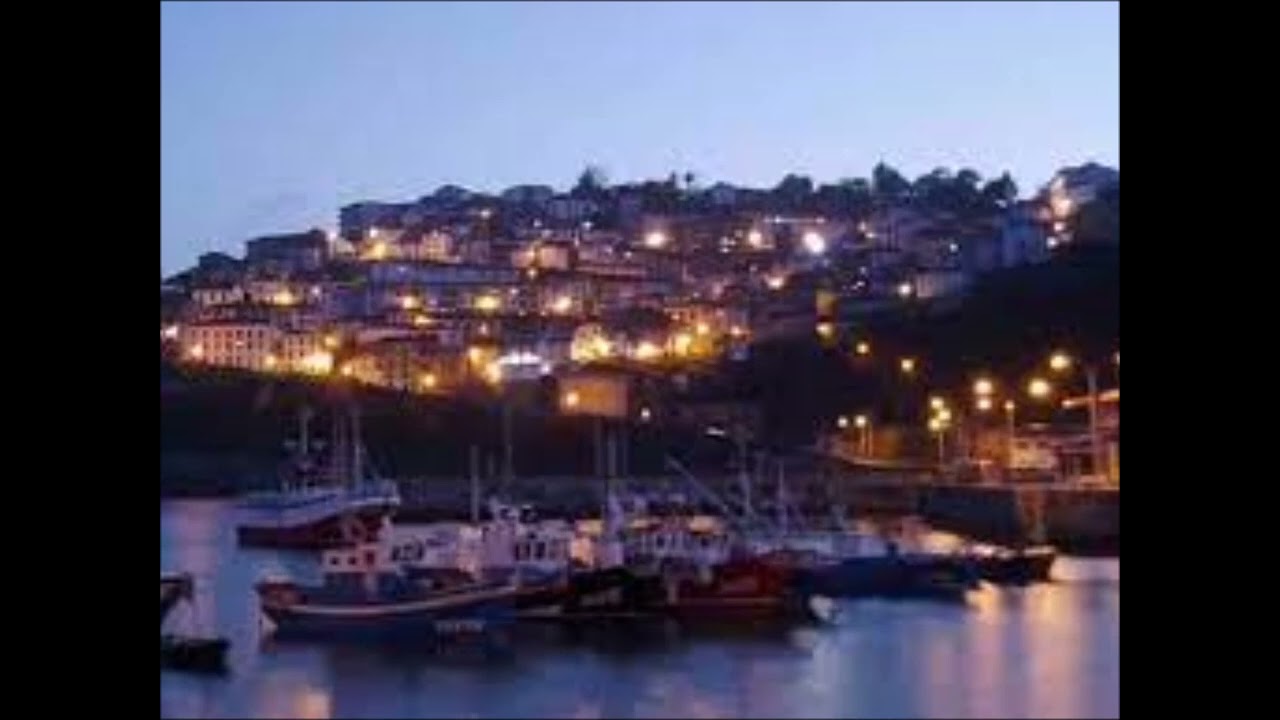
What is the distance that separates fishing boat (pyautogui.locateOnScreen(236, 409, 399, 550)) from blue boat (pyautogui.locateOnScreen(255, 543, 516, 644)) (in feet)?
4.12

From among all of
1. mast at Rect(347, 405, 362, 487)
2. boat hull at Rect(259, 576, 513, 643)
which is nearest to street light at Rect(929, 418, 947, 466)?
boat hull at Rect(259, 576, 513, 643)

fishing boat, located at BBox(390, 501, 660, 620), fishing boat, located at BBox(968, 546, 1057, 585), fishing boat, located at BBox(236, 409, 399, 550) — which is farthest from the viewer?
fishing boat, located at BBox(968, 546, 1057, 585)

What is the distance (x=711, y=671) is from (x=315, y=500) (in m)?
3.68

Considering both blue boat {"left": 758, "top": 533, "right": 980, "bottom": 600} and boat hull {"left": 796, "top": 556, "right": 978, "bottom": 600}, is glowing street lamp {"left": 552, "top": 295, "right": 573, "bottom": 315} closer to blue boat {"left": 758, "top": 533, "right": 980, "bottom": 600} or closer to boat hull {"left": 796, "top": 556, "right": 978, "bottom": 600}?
blue boat {"left": 758, "top": 533, "right": 980, "bottom": 600}

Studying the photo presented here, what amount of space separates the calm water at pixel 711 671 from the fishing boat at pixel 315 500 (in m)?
0.42

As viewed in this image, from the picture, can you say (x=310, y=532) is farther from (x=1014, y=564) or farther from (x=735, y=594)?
(x=1014, y=564)

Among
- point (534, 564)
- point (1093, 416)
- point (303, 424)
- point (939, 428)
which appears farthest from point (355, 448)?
point (1093, 416)

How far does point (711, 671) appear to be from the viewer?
13.4 meters

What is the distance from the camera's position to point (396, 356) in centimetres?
1547

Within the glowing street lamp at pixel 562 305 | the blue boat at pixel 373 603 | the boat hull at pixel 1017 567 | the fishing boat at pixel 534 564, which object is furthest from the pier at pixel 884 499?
the glowing street lamp at pixel 562 305

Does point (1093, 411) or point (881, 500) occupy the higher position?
point (1093, 411)

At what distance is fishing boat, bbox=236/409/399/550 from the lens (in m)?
15.1

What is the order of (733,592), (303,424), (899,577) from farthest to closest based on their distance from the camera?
1. (303,424)
2. (899,577)
3. (733,592)
